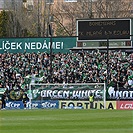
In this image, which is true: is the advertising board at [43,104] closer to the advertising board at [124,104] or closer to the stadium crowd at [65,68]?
the stadium crowd at [65,68]

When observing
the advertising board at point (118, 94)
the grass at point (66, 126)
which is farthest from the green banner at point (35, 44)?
the grass at point (66, 126)

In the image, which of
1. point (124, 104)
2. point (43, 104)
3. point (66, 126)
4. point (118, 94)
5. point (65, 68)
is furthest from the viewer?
point (65, 68)

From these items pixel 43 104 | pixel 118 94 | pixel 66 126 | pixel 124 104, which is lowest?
pixel 43 104

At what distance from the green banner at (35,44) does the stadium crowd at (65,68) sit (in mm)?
830

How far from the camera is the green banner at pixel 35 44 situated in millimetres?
46531

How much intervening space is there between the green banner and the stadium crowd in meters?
0.83

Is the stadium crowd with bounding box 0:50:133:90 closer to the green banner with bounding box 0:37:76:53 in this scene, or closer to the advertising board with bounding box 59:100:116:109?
the green banner with bounding box 0:37:76:53

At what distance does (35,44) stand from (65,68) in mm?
4592

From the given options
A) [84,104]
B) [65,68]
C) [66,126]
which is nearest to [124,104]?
[84,104]

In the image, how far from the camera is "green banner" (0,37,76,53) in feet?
153

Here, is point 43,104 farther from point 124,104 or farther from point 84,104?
point 124,104

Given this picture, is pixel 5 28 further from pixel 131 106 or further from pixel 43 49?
pixel 131 106

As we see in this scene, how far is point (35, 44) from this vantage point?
47.6m

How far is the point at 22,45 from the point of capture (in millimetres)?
47750
